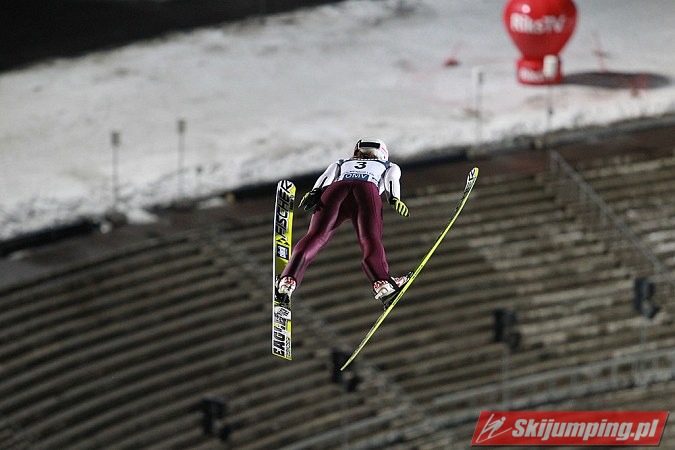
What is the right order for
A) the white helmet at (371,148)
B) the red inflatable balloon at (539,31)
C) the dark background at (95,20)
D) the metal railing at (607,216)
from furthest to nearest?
1. the dark background at (95,20)
2. the red inflatable balloon at (539,31)
3. the metal railing at (607,216)
4. the white helmet at (371,148)

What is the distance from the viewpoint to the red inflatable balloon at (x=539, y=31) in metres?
61.0

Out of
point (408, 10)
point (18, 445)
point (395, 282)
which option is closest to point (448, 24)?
point (408, 10)

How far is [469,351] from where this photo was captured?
1955 inches

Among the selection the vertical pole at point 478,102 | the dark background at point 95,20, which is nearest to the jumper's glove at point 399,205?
the vertical pole at point 478,102

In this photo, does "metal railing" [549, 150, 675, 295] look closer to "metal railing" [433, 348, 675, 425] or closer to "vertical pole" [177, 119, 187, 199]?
"metal railing" [433, 348, 675, 425]

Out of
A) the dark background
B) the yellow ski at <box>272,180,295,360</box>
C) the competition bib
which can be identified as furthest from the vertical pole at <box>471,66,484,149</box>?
the competition bib

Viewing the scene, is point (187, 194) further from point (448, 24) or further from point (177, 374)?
point (448, 24)

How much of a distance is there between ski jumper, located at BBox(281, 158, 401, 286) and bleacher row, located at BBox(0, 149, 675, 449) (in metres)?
20.5

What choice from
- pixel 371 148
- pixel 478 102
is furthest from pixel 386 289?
pixel 478 102

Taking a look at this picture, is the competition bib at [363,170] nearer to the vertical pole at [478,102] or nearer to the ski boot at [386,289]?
the ski boot at [386,289]

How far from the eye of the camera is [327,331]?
1892 inches

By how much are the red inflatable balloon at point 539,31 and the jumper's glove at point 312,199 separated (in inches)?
1413

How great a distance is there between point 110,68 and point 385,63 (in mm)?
8417

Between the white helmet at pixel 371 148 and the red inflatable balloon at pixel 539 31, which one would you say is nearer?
the white helmet at pixel 371 148
